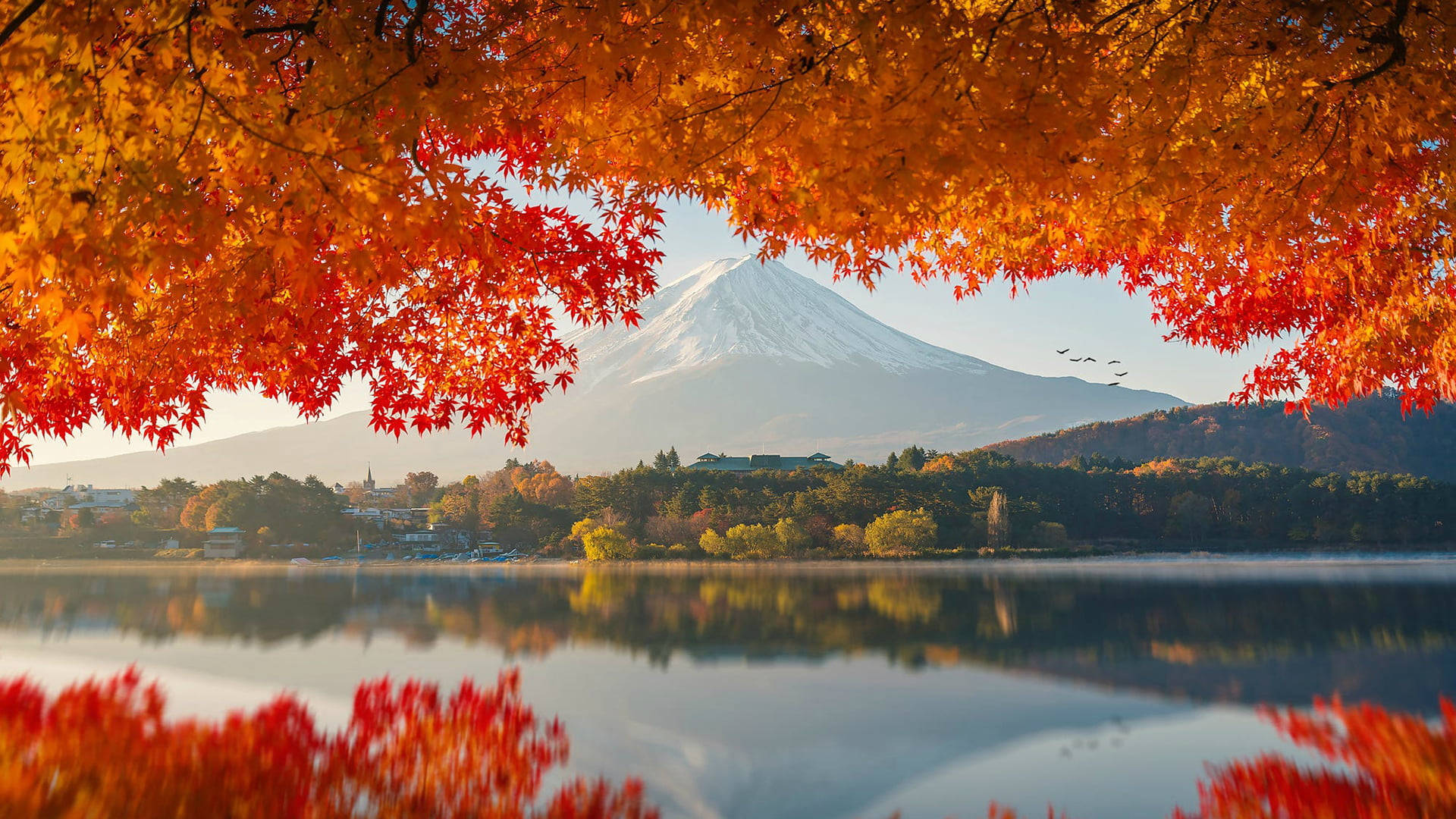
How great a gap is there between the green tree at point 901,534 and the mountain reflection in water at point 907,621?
6747 millimetres

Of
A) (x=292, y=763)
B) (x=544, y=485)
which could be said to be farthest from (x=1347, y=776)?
(x=544, y=485)

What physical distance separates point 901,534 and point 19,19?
2318 cm

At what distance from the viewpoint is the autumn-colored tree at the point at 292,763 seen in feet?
11.2

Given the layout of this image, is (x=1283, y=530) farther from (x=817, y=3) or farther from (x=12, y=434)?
(x=12, y=434)

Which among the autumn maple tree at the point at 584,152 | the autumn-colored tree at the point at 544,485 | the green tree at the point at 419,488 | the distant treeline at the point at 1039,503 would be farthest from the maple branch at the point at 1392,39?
the green tree at the point at 419,488

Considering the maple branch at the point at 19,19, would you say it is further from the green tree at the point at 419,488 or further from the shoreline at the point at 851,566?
the green tree at the point at 419,488

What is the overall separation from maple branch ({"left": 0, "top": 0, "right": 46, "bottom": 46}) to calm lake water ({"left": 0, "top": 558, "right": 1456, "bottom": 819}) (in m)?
4.14

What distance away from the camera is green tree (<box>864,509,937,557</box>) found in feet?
75.8

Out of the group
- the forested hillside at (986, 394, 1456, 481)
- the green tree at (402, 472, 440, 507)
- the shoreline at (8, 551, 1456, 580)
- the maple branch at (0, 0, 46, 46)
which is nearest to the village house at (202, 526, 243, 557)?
the shoreline at (8, 551, 1456, 580)

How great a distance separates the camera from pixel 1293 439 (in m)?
38.7

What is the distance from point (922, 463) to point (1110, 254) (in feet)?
85.6

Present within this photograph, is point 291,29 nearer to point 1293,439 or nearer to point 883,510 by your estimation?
point 883,510

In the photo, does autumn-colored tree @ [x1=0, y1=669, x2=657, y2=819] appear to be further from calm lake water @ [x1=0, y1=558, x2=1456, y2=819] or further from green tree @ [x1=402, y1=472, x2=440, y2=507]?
green tree @ [x1=402, y1=472, x2=440, y2=507]

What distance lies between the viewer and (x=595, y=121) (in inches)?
136
